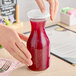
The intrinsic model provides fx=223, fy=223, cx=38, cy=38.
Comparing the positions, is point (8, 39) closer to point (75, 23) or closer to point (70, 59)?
point (70, 59)

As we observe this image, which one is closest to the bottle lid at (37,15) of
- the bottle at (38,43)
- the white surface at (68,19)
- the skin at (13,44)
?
the bottle at (38,43)

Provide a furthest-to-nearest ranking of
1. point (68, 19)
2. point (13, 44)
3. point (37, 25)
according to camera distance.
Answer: point (68, 19)
point (37, 25)
point (13, 44)

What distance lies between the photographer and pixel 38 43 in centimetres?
98

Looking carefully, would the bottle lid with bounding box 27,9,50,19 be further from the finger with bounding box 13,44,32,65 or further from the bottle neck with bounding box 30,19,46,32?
the finger with bounding box 13,44,32,65

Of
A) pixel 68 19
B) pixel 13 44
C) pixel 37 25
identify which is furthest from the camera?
pixel 68 19

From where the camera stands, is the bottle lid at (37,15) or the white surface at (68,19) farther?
the white surface at (68,19)

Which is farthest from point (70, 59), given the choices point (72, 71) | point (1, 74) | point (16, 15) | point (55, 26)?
point (16, 15)

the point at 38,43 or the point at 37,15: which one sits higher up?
the point at 37,15

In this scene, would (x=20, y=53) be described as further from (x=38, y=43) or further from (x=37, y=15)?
(x=37, y=15)

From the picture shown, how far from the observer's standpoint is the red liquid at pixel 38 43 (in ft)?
3.24

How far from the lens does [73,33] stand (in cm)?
153

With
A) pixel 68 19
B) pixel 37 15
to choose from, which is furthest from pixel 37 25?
pixel 68 19

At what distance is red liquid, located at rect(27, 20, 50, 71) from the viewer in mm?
987

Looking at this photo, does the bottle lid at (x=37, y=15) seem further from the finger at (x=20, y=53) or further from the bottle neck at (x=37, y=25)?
the finger at (x=20, y=53)
